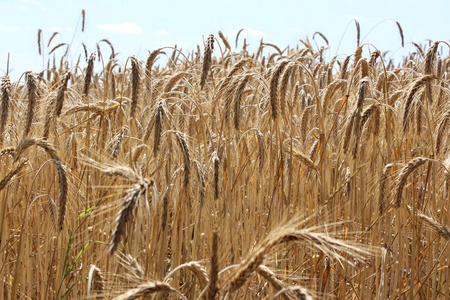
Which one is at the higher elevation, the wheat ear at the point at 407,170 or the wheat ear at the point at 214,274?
the wheat ear at the point at 407,170

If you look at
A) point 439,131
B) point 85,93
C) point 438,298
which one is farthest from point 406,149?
point 85,93

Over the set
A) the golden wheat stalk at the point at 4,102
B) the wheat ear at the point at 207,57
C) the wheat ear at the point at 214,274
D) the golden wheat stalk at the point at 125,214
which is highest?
the wheat ear at the point at 207,57

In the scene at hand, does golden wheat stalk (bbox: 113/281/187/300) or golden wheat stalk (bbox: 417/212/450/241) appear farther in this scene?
golden wheat stalk (bbox: 417/212/450/241)

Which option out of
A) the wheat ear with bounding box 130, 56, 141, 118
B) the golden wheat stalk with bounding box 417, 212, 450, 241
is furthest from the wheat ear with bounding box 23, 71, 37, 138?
the golden wheat stalk with bounding box 417, 212, 450, 241

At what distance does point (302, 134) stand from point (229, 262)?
1.01 metres

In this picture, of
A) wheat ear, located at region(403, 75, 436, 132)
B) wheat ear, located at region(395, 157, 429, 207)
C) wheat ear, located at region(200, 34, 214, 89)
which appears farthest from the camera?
wheat ear, located at region(200, 34, 214, 89)

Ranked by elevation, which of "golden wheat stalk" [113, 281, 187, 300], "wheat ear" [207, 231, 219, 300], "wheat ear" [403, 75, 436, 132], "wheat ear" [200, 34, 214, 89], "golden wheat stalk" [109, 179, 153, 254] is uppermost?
"wheat ear" [200, 34, 214, 89]

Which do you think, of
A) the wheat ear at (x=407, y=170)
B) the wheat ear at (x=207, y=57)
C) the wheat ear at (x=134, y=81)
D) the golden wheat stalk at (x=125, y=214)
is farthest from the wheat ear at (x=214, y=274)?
the wheat ear at (x=207, y=57)

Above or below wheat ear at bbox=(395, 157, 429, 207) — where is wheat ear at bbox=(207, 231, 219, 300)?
below

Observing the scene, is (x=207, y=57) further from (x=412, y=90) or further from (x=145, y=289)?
(x=145, y=289)

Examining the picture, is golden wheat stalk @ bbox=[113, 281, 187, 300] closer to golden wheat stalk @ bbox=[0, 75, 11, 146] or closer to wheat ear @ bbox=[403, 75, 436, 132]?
golden wheat stalk @ bbox=[0, 75, 11, 146]

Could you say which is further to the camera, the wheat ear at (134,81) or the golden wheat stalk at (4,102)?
the wheat ear at (134,81)

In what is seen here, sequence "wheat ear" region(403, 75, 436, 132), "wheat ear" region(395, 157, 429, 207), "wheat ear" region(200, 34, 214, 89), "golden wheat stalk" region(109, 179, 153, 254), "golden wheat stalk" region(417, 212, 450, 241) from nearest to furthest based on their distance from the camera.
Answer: "golden wheat stalk" region(109, 179, 153, 254), "wheat ear" region(395, 157, 429, 207), "golden wheat stalk" region(417, 212, 450, 241), "wheat ear" region(403, 75, 436, 132), "wheat ear" region(200, 34, 214, 89)

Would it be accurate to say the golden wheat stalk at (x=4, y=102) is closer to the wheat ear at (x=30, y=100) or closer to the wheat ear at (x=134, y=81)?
the wheat ear at (x=30, y=100)
